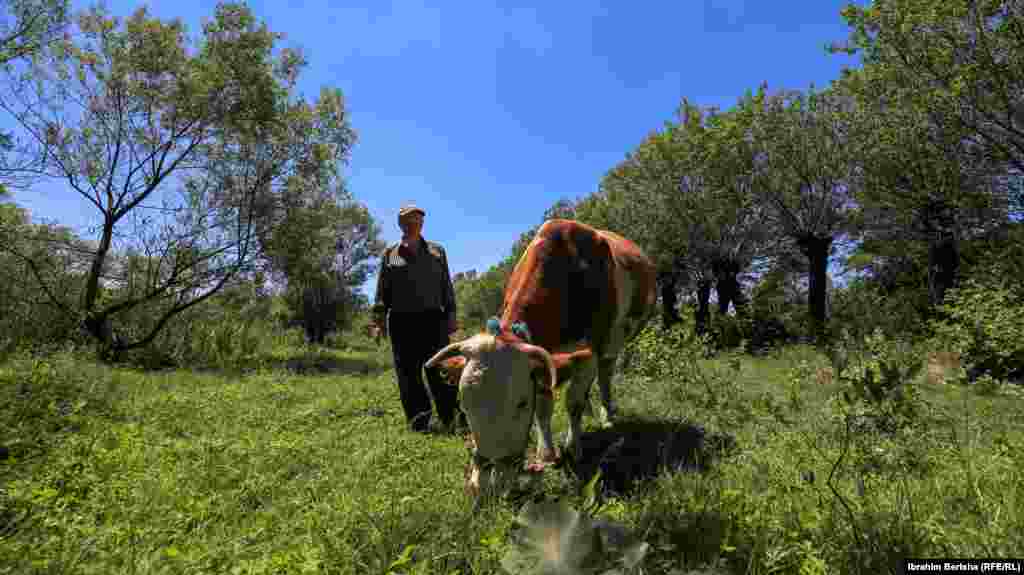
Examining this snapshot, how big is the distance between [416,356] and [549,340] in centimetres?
216

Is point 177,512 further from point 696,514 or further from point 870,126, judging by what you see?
point 870,126

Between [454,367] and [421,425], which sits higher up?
[454,367]

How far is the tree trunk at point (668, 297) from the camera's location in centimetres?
2186

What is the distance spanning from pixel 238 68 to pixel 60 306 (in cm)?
726

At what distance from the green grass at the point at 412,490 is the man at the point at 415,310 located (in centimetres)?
57

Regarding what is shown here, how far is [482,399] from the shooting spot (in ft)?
9.78

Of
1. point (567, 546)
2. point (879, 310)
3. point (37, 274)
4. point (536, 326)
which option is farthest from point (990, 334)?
point (37, 274)

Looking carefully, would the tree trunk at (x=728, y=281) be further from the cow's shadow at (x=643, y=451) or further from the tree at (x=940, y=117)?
the cow's shadow at (x=643, y=451)

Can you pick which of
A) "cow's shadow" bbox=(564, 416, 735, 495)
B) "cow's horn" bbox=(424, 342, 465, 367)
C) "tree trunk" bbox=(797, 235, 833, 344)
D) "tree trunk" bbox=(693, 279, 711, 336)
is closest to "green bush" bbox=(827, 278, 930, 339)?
"tree trunk" bbox=(797, 235, 833, 344)

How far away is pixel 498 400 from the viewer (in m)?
2.98

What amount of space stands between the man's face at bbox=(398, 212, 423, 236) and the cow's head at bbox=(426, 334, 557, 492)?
2.63 m

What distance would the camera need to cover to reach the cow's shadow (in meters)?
3.66

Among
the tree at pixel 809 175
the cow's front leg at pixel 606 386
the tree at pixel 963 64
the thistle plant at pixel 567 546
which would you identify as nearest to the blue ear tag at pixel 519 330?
the thistle plant at pixel 567 546

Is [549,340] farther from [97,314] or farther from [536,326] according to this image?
[97,314]
